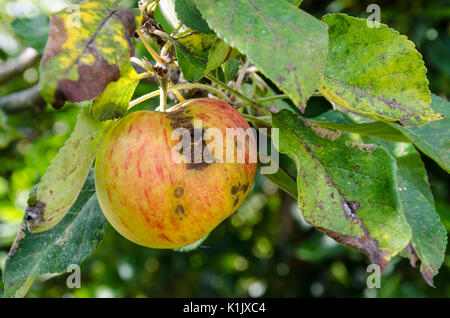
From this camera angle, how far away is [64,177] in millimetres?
637

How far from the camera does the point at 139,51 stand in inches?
59.1

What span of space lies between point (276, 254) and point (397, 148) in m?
1.46

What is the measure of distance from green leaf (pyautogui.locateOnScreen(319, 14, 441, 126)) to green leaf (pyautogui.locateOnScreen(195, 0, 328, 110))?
4.3 inches

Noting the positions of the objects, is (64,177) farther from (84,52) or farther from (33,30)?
(33,30)

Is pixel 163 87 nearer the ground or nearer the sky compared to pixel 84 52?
nearer the ground

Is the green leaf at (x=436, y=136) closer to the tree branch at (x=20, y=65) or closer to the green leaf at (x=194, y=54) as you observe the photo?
the green leaf at (x=194, y=54)

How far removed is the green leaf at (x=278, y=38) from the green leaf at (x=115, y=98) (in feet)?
0.62

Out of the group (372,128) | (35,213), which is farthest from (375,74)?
(35,213)

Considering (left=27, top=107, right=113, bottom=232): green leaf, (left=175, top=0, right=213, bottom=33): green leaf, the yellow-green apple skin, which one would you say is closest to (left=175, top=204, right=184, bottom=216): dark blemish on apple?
the yellow-green apple skin

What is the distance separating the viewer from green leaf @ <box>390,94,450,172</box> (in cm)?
75

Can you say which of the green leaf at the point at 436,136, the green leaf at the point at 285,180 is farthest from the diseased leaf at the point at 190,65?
the green leaf at the point at 436,136

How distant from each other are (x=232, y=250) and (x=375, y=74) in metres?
1.78
